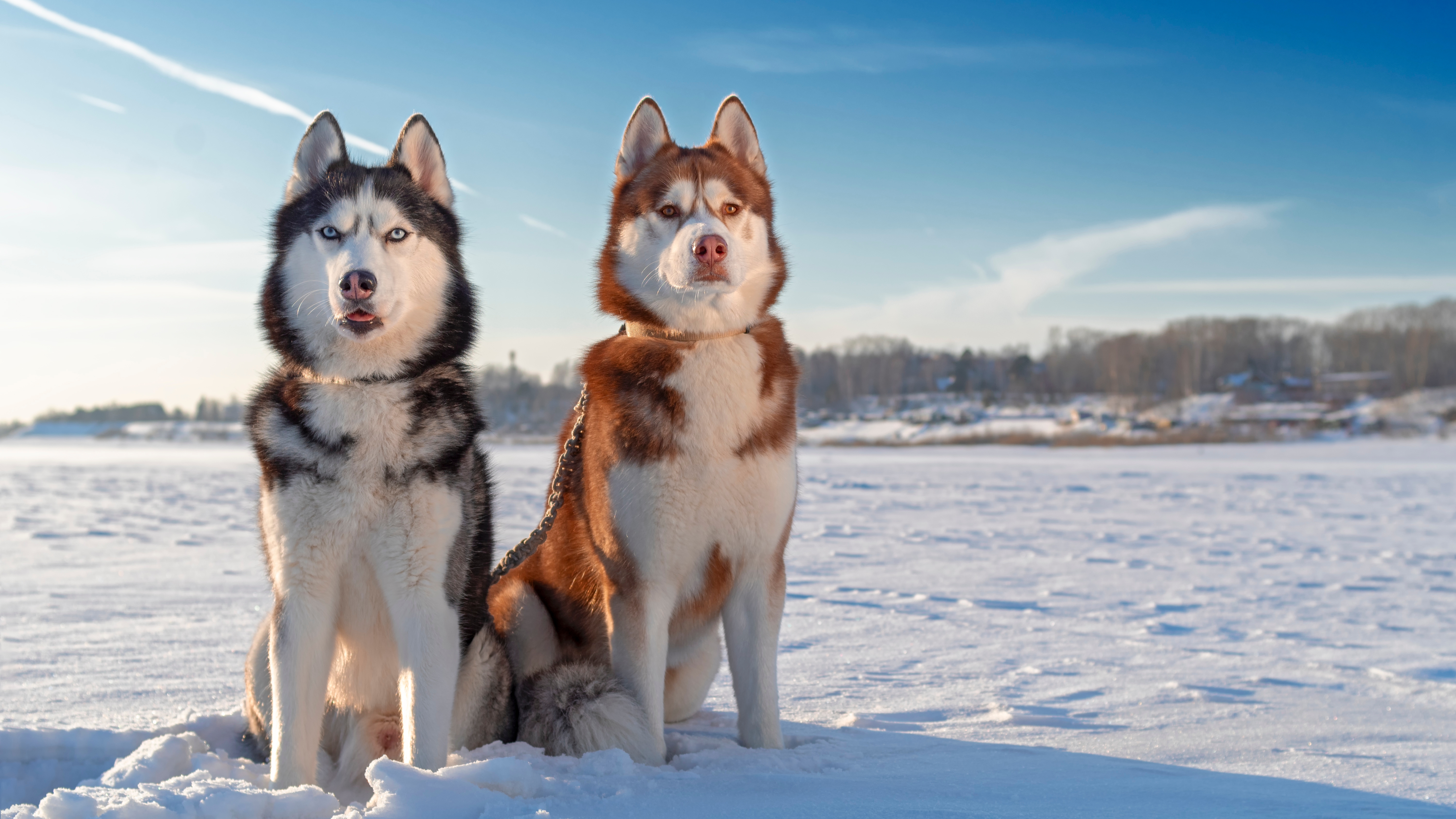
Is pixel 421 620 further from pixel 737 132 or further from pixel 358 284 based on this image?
pixel 737 132

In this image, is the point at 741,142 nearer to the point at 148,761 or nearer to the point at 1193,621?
the point at 148,761

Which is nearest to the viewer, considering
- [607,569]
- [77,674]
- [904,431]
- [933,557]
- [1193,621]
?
[607,569]

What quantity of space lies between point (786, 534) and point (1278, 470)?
23.5 meters

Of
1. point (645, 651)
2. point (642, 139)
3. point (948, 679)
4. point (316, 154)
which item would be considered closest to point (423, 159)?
point (316, 154)

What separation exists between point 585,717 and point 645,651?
29 centimetres

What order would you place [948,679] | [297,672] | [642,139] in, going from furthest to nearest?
1. [948,679]
2. [642,139]
3. [297,672]

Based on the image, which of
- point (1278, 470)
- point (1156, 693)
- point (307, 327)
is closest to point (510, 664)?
point (307, 327)

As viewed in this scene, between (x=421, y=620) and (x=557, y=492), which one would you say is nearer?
(x=421, y=620)

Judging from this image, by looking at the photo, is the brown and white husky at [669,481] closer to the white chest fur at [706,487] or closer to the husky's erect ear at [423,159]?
Result: the white chest fur at [706,487]

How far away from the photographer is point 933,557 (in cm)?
924

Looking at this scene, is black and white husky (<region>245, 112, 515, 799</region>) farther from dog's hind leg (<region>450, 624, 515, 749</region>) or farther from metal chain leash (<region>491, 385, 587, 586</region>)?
metal chain leash (<region>491, 385, 587, 586</region>)

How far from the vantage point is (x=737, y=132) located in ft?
11.5

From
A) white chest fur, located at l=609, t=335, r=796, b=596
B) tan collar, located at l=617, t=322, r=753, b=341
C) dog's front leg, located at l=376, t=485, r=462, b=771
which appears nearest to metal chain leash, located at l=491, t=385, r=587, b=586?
tan collar, located at l=617, t=322, r=753, b=341

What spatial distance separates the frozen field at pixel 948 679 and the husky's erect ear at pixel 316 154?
1.89 meters
